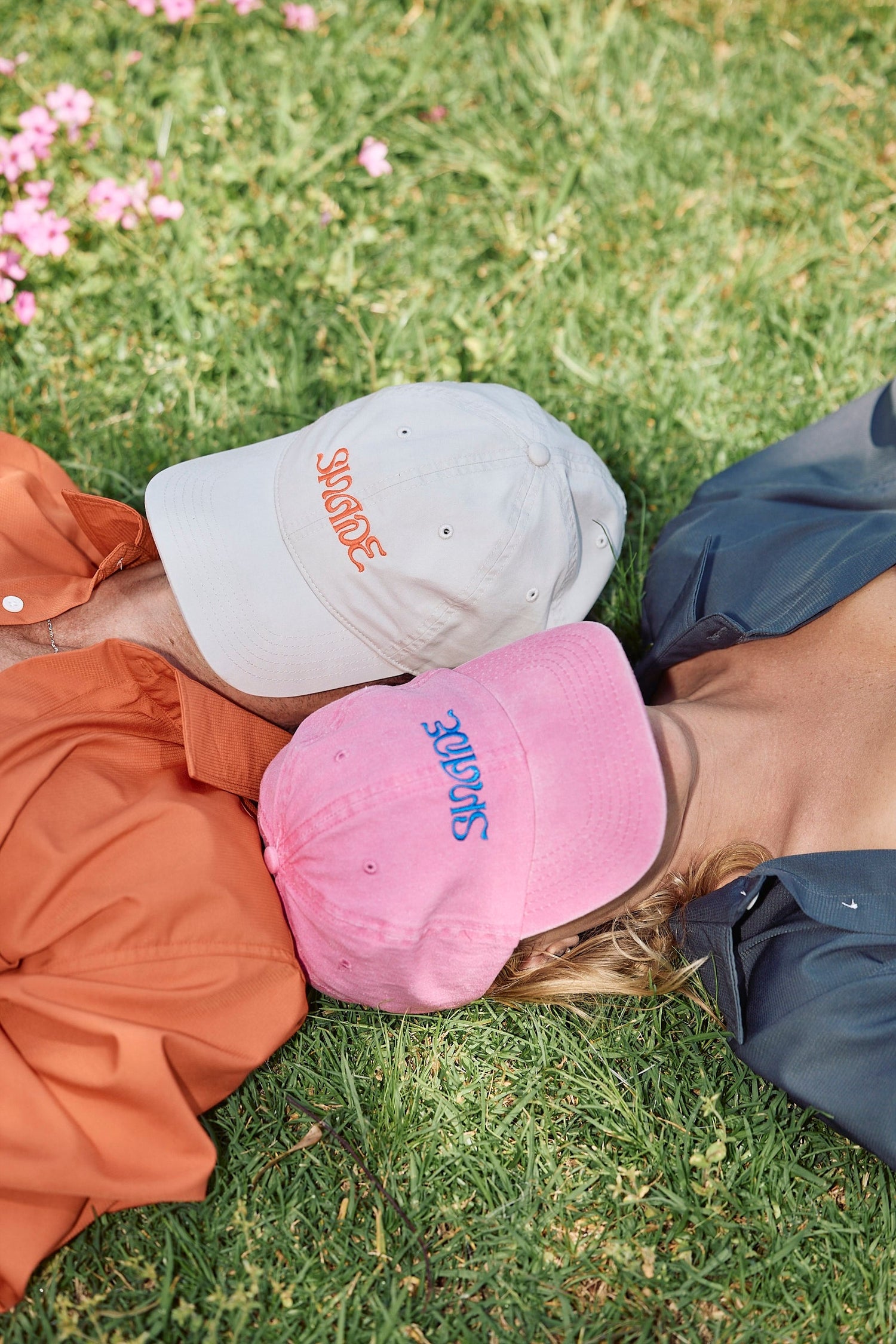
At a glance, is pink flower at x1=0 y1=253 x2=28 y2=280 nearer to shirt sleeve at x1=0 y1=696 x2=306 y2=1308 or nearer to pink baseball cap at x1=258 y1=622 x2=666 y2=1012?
shirt sleeve at x1=0 y1=696 x2=306 y2=1308

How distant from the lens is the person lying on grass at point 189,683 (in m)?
1.84

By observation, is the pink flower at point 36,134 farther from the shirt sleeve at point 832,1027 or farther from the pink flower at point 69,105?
the shirt sleeve at point 832,1027

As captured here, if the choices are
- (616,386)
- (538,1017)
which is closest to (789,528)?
(616,386)

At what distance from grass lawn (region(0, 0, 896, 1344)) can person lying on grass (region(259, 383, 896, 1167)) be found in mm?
182

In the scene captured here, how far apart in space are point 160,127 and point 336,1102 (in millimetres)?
2963

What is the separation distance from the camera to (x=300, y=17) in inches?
147

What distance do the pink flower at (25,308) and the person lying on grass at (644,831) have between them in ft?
5.87

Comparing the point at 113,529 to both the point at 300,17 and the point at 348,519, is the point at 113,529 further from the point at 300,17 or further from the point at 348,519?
the point at 300,17

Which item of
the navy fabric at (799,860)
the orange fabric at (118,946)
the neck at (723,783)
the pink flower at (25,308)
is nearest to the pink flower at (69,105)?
the pink flower at (25,308)

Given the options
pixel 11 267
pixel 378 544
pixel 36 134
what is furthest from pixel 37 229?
pixel 378 544

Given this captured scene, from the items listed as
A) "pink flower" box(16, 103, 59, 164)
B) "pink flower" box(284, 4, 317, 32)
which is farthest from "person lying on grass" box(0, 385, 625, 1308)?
"pink flower" box(284, 4, 317, 32)

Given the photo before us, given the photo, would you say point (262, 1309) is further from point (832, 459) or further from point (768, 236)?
point (768, 236)

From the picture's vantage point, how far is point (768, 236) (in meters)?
3.58

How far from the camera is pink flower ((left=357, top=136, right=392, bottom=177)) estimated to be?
136 inches
